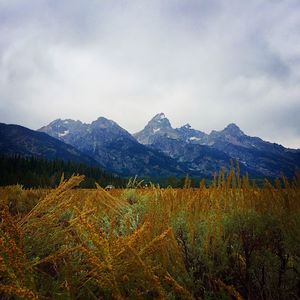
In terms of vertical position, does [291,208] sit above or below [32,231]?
above

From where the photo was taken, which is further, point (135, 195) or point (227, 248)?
point (135, 195)

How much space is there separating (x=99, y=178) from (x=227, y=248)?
121 meters

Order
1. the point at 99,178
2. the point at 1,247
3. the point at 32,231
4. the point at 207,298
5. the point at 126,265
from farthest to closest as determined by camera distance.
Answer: the point at 99,178 < the point at 32,231 < the point at 207,298 < the point at 126,265 < the point at 1,247

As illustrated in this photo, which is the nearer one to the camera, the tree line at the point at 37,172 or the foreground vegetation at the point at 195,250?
the foreground vegetation at the point at 195,250

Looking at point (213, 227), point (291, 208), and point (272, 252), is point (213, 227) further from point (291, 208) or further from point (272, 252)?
point (291, 208)

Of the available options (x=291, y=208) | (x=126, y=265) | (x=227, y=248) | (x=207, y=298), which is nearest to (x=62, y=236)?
(x=126, y=265)

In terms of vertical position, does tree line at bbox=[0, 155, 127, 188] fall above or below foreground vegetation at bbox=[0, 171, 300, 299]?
below

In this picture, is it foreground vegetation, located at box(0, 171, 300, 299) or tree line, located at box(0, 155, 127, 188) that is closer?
foreground vegetation, located at box(0, 171, 300, 299)

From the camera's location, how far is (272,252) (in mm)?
2719

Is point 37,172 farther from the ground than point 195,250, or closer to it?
closer to it

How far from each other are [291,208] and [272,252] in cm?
43

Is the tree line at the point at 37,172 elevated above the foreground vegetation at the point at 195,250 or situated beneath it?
situated beneath

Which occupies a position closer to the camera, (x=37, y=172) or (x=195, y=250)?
(x=195, y=250)

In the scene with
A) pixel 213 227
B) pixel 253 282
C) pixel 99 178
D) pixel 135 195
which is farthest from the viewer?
pixel 99 178
